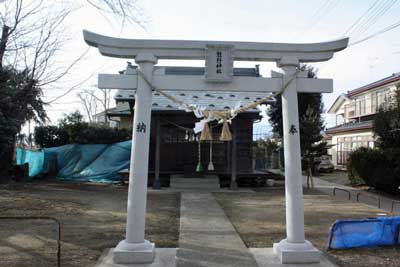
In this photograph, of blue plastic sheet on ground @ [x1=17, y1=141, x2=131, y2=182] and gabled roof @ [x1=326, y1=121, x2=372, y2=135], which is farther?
gabled roof @ [x1=326, y1=121, x2=372, y2=135]

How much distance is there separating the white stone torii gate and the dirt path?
1.19 metres

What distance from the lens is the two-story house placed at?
91.1 feet

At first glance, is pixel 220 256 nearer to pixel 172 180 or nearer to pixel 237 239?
pixel 237 239

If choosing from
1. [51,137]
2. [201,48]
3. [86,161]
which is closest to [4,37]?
[201,48]

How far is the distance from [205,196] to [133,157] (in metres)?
8.10

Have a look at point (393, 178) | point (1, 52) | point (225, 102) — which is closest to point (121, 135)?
point (225, 102)

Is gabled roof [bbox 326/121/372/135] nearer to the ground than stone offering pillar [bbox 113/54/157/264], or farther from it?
farther from it

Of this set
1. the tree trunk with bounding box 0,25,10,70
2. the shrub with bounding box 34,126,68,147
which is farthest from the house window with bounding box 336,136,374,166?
the tree trunk with bounding box 0,25,10,70

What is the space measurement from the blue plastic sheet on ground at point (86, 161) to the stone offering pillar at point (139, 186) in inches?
520

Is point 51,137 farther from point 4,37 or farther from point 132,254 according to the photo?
point 132,254

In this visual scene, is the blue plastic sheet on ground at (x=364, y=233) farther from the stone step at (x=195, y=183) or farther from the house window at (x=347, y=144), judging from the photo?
the house window at (x=347, y=144)

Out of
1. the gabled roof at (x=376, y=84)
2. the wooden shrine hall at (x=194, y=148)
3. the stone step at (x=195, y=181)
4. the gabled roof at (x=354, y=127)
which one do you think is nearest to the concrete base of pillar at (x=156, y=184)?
the stone step at (x=195, y=181)

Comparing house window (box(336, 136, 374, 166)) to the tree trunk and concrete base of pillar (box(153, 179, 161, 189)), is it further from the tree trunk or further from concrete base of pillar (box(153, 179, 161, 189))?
the tree trunk

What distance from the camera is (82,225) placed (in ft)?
26.8
